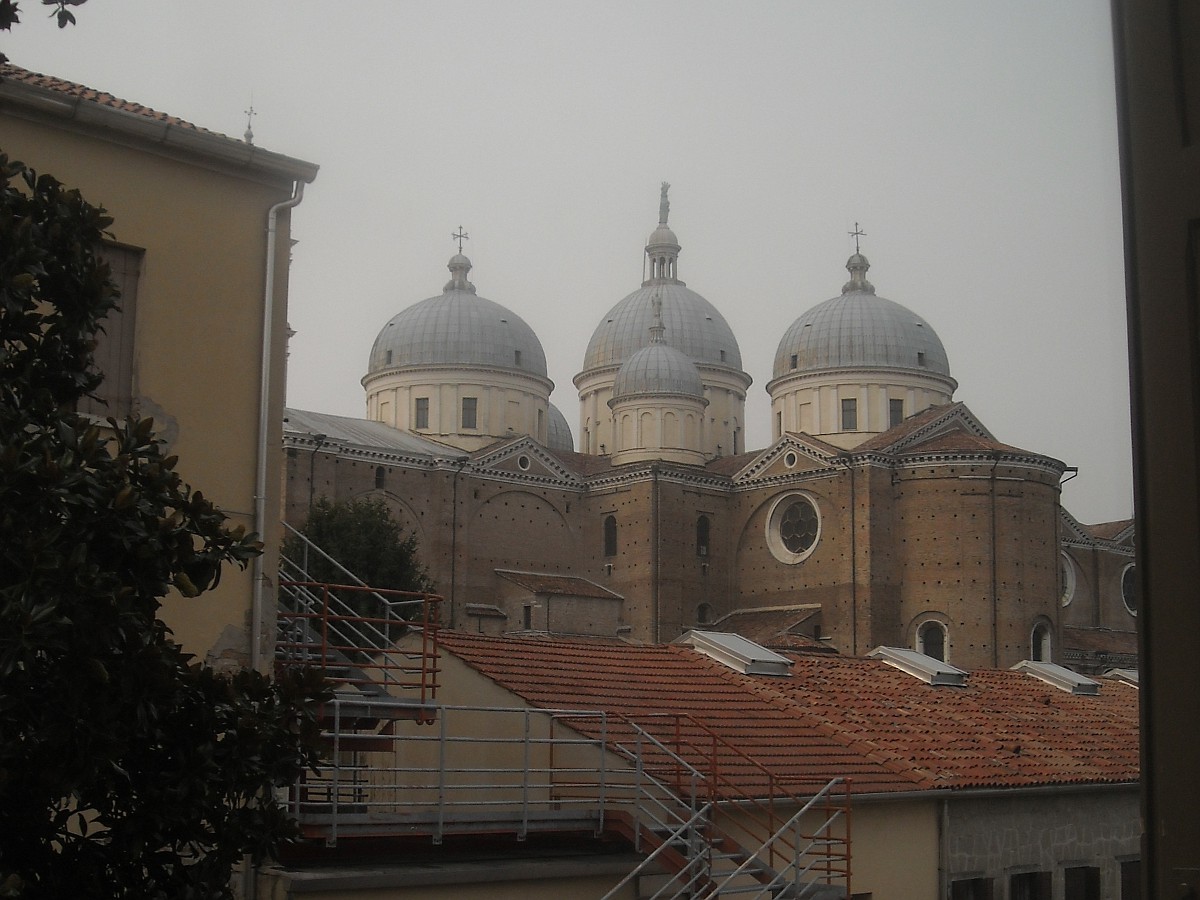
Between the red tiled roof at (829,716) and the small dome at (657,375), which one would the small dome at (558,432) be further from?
the red tiled roof at (829,716)

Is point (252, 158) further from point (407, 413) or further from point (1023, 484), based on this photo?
point (407, 413)

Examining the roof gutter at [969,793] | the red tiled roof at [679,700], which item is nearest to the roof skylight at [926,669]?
the roof gutter at [969,793]

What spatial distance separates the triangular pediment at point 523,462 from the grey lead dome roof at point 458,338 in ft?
19.5

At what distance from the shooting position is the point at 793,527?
49.5m

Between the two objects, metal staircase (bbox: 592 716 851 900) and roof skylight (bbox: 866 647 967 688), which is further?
roof skylight (bbox: 866 647 967 688)

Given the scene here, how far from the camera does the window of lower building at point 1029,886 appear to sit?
1432cm

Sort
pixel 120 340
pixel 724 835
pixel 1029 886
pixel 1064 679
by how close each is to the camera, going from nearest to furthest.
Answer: pixel 120 340 → pixel 724 835 → pixel 1029 886 → pixel 1064 679

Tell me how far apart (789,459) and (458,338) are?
13.1m

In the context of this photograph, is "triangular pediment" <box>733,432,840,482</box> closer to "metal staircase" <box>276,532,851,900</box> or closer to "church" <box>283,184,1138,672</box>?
"church" <box>283,184,1138,672</box>

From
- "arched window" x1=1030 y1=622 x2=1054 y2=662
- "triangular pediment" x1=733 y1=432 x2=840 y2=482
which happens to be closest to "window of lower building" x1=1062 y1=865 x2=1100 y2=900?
"arched window" x1=1030 y1=622 x2=1054 y2=662

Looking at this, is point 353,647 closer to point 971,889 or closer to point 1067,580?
point 971,889

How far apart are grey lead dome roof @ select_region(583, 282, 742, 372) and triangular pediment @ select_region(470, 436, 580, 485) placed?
33.4 feet

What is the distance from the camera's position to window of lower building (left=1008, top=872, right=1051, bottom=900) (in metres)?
14.3

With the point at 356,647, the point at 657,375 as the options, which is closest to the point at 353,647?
the point at 356,647
